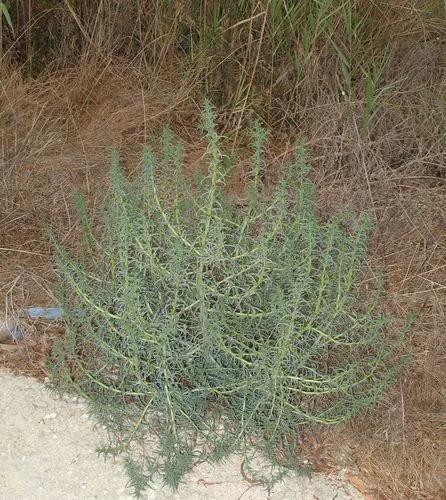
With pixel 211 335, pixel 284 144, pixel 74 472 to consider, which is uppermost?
pixel 211 335

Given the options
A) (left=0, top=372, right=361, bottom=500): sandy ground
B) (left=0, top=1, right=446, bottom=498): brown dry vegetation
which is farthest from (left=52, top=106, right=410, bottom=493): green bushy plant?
(left=0, top=1, right=446, bottom=498): brown dry vegetation

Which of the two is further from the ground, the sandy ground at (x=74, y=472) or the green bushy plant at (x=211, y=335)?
the green bushy plant at (x=211, y=335)

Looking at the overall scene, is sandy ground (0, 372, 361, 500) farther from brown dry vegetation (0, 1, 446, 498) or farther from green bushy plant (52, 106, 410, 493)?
brown dry vegetation (0, 1, 446, 498)

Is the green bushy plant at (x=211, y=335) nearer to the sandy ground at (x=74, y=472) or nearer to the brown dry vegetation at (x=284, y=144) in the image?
the sandy ground at (x=74, y=472)

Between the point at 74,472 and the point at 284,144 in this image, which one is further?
the point at 284,144

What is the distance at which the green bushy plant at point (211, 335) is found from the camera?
2.33 m

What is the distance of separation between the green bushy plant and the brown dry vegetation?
0.20 metres

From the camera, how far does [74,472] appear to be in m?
2.44

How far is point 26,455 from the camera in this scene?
2.47 meters

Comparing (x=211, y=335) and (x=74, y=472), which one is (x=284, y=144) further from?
(x=74, y=472)

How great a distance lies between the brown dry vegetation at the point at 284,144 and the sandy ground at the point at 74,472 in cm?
19

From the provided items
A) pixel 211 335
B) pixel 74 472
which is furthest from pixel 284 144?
pixel 74 472

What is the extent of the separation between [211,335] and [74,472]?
61 cm

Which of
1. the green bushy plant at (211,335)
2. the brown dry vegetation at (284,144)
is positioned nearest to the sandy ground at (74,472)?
the green bushy plant at (211,335)
